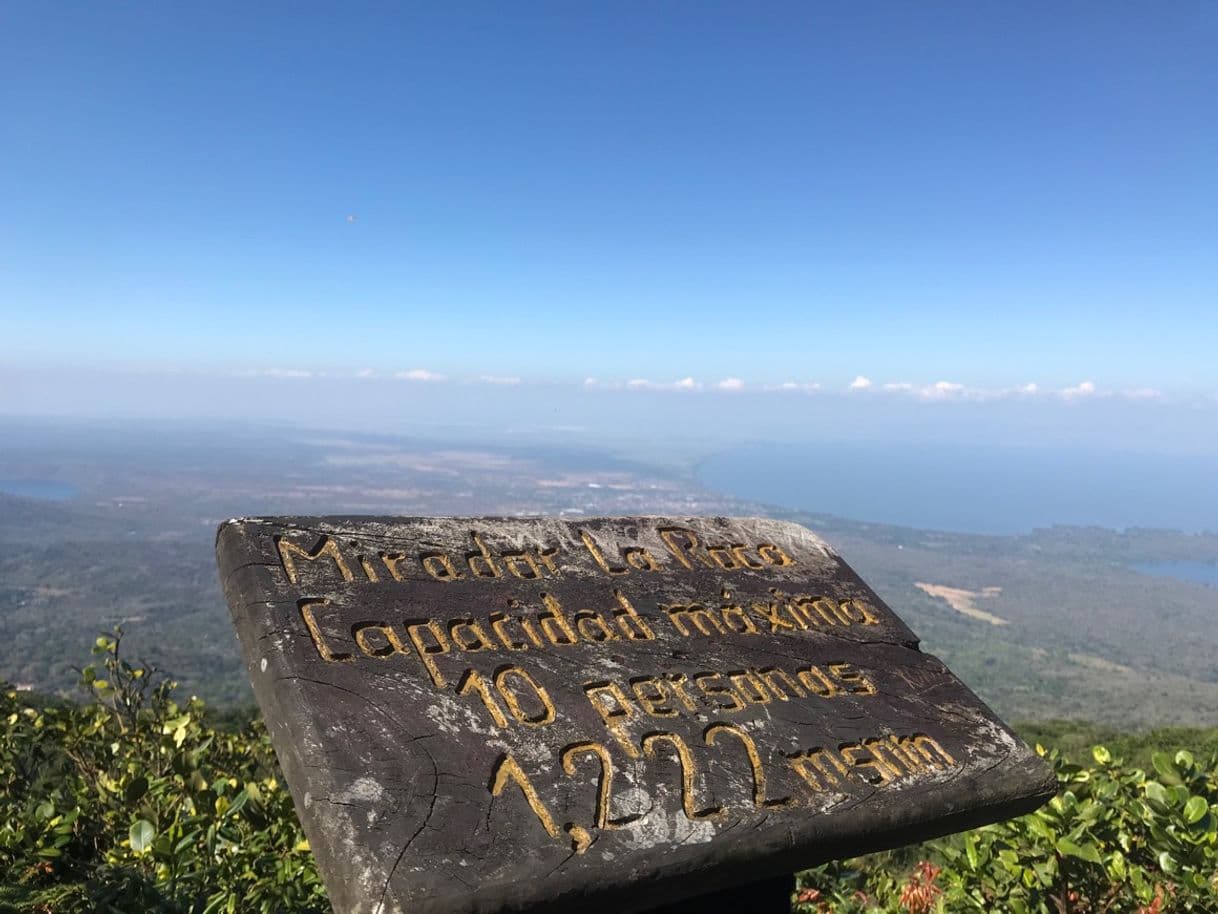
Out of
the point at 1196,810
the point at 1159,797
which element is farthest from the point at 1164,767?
the point at 1196,810

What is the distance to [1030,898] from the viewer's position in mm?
3863

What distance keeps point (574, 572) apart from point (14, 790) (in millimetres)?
3364

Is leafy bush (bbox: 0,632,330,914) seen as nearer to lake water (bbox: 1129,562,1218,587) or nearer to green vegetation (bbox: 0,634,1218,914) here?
green vegetation (bbox: 0,634,1218,914)

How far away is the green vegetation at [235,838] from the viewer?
2832 millimetres

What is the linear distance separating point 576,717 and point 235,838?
205 centimetres

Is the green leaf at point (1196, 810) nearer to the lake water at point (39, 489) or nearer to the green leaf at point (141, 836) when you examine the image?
the green leaf at point (141, 836)

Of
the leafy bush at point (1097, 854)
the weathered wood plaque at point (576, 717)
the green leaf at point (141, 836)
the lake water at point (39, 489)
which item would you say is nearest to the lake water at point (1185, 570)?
the leafy bush at point (1097, 854)

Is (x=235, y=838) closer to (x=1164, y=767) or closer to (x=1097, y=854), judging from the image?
(x=1097, y=854)

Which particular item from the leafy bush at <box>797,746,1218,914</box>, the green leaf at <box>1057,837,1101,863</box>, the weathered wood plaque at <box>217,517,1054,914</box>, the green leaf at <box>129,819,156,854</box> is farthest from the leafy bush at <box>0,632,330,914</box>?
the green leaf at <box>1057,837,1101,863</box>

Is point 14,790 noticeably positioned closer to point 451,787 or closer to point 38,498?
point 451,787

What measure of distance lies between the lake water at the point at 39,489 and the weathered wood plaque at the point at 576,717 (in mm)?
154345

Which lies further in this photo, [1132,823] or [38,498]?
[38,498]

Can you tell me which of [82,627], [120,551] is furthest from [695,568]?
[120,551]

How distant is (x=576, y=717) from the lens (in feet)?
7.27
